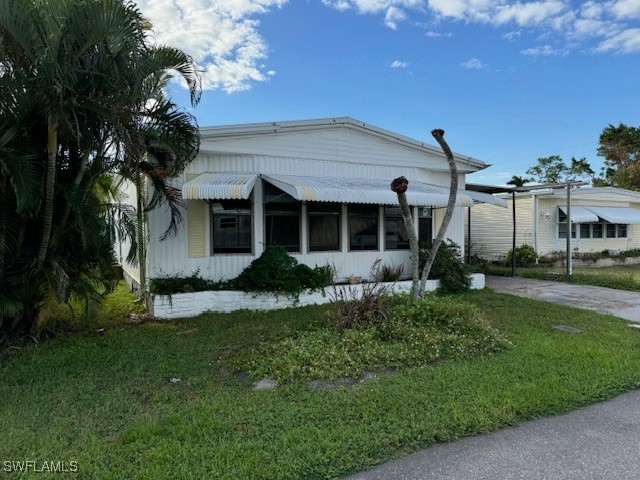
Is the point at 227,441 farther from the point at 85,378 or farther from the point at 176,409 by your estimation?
the point at 85,378

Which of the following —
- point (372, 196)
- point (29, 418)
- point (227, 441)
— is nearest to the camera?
point (227, 441)

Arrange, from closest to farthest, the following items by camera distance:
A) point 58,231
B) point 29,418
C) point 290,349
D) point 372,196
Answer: point 29,418 < point 290,349 < point 58,231 < point 372,196

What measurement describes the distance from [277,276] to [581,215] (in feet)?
60.1

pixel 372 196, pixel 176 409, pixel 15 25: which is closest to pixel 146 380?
pixel 176 409

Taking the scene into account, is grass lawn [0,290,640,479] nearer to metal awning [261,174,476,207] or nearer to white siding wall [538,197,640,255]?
metal awning [261,174,476,207]

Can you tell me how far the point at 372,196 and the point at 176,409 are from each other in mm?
7370

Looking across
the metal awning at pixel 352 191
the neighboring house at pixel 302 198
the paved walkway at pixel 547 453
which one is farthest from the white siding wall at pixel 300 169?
the paved walkway at pixel 547 453

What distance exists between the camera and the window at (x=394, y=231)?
506 inches

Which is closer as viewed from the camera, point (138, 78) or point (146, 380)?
point (146, 380)

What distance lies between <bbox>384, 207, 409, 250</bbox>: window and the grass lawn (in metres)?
5.97

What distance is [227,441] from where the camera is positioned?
3.72m

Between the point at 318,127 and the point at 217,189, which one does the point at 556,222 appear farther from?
the point at 217,189

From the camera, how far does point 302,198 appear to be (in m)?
9.32

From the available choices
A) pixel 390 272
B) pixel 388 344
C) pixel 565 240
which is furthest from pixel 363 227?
pixel 565 240
